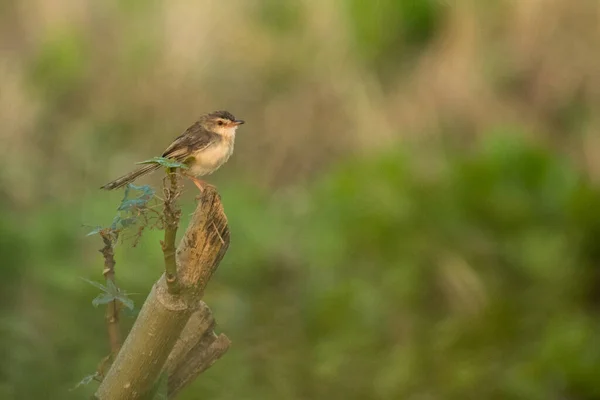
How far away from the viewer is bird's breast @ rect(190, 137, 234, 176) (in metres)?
3.32

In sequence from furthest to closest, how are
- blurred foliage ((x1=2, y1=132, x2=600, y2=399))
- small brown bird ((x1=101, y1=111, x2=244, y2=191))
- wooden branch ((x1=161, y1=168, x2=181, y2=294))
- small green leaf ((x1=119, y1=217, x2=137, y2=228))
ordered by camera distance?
blurred foliage ((x1=2, y1=132, x2=600, y2=399))
small brown bird ((x1=101, y1=111, x2=244, y2=191))
small green leaf ((x1=119, y1=217, x2=137, y2=228))
wooden branch ((x1=161, y1=168, x2=181, y2=294))

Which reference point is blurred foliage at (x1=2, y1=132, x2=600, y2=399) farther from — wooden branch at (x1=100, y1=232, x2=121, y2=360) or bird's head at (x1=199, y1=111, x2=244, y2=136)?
wooden branch at (x1=100, y1=232, x2=121, y2=360)

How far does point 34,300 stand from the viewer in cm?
601

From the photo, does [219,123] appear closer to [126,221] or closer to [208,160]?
[208,160]

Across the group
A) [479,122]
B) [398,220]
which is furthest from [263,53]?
[398,220]

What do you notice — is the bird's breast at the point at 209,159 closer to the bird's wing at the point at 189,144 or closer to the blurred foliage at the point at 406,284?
the bird's wing at the point at 189,144

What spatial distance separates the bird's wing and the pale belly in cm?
2

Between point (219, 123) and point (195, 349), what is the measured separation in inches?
59.4

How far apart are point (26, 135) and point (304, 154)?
2320 millimetres

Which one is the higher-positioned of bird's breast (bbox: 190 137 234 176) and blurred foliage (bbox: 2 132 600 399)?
bird's breast (bbox: 190 137 234 176)

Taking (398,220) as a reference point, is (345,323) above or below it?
below

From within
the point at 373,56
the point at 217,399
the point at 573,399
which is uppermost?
the point at 373,56

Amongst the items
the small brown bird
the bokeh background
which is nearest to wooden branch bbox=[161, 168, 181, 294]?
the small brown bird

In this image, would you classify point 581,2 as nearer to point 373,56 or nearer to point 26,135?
point 373,56
